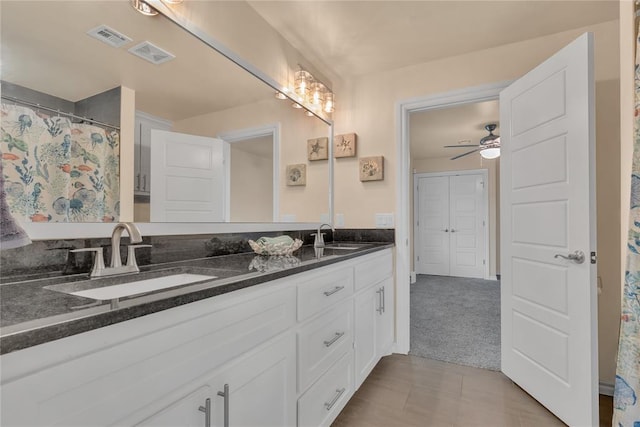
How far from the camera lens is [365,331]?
74.3 inches

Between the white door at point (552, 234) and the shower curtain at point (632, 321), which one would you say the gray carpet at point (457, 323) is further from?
the shower curtain at point (632, 321)

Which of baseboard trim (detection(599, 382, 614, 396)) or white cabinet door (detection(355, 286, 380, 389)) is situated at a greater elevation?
white cabinet door (detection(355, 286, 380, 389))

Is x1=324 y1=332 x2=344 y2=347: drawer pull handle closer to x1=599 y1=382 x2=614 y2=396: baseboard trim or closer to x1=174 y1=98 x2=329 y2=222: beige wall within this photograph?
x1=174 y1=98 x2=329 y2=222: beige wall

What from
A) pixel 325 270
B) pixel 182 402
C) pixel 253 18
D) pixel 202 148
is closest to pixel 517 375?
pixel 325 270

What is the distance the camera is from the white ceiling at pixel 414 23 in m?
1.85

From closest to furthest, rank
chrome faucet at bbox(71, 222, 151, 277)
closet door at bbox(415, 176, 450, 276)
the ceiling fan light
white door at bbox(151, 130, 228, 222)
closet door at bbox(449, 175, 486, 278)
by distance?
chrome faucet at bbox(71, 222, 151, 277) < white door at bbox(151, 130, 228, 222) < the ceiling fan light < closet door at bbox(449, 175, 486, 278) < closet door at bbox(415, 176, 450, 276)

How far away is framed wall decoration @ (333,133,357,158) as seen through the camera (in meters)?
2.68

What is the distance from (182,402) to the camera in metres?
0.76

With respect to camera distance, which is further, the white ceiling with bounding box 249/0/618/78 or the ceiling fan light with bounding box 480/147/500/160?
the ceiling fan light with bounding box 480/147/500/160

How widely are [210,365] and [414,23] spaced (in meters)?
2.21

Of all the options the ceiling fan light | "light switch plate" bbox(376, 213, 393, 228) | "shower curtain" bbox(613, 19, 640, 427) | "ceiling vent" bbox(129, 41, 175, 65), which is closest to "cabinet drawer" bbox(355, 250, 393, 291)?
"light switch plate" bbox(376, 213, 393, 228)

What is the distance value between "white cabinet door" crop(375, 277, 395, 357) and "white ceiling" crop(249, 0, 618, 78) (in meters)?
1.73

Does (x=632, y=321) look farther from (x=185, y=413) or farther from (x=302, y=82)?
(x=302, y=82)

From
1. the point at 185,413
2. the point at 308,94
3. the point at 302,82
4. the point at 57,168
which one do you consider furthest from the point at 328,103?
the point at 185,413
